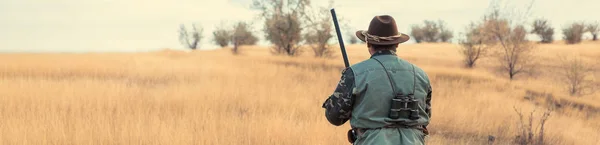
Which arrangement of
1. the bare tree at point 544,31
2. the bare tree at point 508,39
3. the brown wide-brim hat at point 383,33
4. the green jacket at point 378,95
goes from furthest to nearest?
1. the bare tree at point 544,31
2. the bare tree at point 508,39
3. the brown wide-brim hat at point 383,33
4. the green jacket at point 378,95

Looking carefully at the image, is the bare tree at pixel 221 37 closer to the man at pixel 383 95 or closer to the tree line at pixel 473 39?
the tree line at pixel 473 39

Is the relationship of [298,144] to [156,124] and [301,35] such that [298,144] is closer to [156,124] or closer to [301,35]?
[156,124]

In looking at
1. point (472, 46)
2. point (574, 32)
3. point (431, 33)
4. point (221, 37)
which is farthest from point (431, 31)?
point (472, 46)

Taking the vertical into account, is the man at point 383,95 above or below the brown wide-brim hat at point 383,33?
below

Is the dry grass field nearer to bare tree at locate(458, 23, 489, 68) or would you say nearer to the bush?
bare tree at locate(458, 23, 489, 68)

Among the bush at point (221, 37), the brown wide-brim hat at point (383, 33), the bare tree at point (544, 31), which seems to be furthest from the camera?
the bush at point (221, 37)

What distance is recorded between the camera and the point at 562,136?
26.9ft

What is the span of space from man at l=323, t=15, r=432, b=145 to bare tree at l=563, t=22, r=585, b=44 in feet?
165

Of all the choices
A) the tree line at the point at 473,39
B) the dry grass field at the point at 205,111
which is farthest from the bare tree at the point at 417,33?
the dry grass field at the point at 205,111

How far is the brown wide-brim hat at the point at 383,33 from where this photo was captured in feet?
10.0

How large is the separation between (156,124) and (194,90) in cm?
322

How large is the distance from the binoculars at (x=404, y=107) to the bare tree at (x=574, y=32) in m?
50.3

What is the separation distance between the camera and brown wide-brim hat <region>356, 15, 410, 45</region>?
10.0ft

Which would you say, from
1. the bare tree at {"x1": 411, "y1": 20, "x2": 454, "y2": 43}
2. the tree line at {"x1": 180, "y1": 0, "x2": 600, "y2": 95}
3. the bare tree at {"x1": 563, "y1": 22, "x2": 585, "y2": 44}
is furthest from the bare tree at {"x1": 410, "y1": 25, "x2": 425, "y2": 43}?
the tree line at {"x1": 180, "y1": 0, "x2": 600, "y2": 95}
